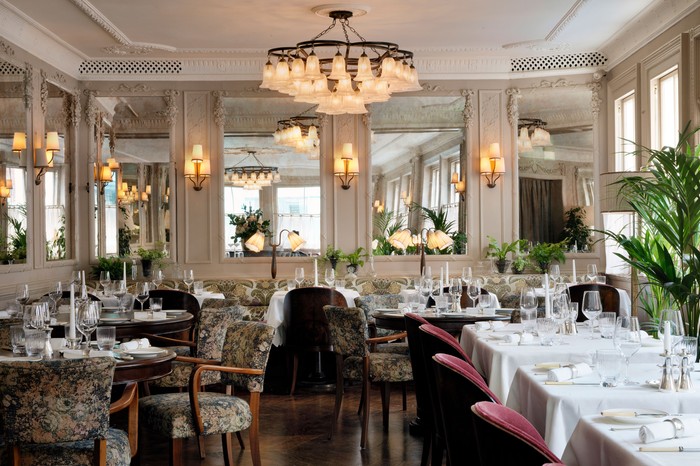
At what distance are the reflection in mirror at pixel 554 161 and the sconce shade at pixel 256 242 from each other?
3.05 metres

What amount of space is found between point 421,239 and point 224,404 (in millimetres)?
5963

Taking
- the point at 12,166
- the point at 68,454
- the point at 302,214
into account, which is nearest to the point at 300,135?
the point at 302,214

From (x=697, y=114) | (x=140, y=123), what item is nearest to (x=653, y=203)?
(x=697, y=114)

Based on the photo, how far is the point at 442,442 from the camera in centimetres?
428

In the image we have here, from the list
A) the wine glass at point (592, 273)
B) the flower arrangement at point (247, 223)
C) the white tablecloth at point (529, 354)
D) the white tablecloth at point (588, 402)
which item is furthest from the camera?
the flower arrangement at point (247, 223)

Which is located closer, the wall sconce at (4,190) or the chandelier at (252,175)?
the wall sconce at (4,190)

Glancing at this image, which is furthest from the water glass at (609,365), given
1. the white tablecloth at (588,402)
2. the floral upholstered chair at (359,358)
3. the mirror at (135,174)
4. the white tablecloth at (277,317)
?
the mirror at (135,174)

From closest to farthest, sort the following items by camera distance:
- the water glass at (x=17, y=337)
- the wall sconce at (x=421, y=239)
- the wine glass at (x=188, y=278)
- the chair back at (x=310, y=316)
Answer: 1. the water glass at (x=17, y=337)
2. the chair back at (x=310, y=316)
3. the wine glass at (x=188, y=278)
4. the wall sconce at (x=421, y=239)

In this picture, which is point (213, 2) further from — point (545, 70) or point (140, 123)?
point (545, 70)

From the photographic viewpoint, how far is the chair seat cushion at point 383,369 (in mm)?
5898

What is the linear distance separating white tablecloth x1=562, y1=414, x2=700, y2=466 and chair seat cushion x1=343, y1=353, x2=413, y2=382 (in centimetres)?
324

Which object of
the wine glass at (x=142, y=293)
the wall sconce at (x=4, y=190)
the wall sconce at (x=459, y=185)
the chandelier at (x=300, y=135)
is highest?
the chandelier at (x=300, y=135)

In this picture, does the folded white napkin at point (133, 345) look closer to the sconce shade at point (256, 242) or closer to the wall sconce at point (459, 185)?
the sconce shade at point (256, 242)

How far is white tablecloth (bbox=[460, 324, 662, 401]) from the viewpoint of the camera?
4.06m
